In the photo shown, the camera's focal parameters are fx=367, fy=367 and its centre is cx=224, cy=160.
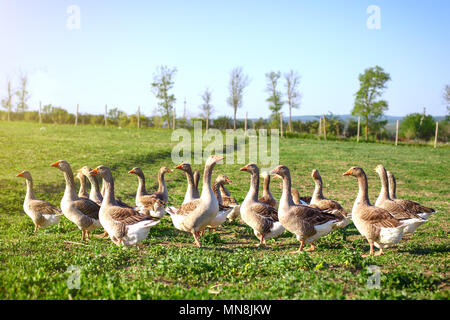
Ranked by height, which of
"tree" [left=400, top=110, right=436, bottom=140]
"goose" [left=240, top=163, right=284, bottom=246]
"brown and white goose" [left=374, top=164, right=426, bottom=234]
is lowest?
"goose" [left=240, top=163, right=284, bottom=246]

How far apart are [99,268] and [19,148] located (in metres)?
22.1

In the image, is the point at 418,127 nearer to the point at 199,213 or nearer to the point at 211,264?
the point at 199,213

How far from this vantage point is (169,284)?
6.53 m

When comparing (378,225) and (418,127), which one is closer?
(378,225)

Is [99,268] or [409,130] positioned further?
[409,130]

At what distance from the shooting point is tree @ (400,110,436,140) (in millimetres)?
61500

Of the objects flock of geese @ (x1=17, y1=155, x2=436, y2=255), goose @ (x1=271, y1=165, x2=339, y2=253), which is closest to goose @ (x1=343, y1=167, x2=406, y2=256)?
flock of geese @ (x1=17, y1=155, x2=436, y2=255)

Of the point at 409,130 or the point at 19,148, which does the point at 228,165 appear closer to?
the point at 19,148

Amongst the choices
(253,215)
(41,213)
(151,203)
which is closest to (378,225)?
(253,215)

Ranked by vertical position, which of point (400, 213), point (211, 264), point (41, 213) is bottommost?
point (211, 264)

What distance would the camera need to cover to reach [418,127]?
61.6 meters

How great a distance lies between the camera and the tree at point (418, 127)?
61500 millimetres

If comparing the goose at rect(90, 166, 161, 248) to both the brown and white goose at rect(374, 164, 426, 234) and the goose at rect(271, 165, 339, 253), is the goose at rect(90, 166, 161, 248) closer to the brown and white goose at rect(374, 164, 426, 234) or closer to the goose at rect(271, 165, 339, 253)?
the goose at rect(271, 165, 339, 253)
